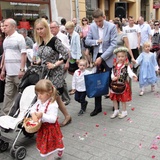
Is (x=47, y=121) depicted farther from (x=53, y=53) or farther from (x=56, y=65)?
(x=53, y=53)

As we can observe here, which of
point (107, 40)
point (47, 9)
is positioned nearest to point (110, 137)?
point (107, 40)

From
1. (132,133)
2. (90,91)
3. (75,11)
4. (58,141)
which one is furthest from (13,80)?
(75,11)

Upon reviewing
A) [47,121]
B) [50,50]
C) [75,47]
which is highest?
[50,50]

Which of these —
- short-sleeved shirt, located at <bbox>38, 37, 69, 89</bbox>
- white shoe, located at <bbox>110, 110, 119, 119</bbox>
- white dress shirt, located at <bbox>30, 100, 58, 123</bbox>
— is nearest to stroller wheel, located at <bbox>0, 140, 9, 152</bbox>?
white dress shirt, located at <bbox>30, 100, 58, 123</bbox>

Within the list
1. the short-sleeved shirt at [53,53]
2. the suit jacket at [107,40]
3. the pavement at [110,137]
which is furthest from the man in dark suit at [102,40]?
the short-sleeved shirt at [53,53]

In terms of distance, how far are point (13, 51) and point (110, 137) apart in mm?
2328

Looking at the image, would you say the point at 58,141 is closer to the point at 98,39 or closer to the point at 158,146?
the point at 158,146

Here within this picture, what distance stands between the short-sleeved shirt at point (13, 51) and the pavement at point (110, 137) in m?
1.22

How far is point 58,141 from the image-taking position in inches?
118

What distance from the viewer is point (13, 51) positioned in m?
4.47

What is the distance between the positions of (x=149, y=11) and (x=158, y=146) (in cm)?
2393

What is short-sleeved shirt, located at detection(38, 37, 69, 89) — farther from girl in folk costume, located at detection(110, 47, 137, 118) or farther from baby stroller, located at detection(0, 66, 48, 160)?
girl in folk costume, located at detection(110, 47, 137, 118)

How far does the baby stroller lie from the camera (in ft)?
10.7

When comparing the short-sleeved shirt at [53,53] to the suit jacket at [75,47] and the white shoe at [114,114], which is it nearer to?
the white shoe at [114,114]
